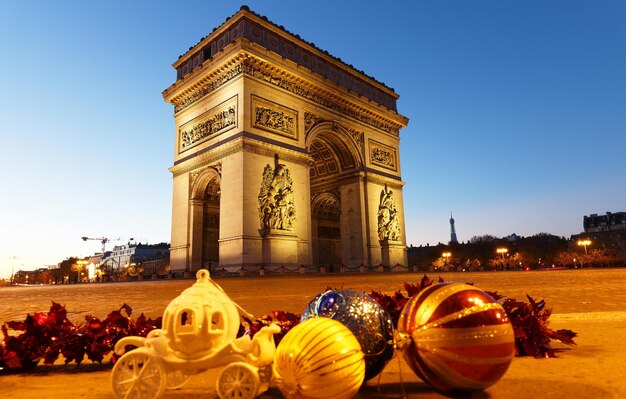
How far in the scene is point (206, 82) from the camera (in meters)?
20.3

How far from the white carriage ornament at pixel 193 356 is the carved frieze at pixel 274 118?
1738 centimetres

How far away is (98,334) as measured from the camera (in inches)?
80.7

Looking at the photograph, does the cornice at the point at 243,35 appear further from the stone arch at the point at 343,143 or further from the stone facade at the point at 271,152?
the stone arch at the point at 343,143

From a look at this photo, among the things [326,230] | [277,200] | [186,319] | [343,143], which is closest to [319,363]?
[186,319]

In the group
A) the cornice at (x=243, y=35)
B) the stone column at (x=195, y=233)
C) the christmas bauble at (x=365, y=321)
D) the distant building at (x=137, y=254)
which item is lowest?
the christmas bauble at (x=365, y=321)

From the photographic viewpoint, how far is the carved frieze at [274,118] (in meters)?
18.4

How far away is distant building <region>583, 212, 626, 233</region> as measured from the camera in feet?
224

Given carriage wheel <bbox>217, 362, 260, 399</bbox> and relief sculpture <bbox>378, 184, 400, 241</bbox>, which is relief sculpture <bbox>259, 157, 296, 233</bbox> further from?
carriage wheel <bbox>217, 362, 260, 399</bbox>

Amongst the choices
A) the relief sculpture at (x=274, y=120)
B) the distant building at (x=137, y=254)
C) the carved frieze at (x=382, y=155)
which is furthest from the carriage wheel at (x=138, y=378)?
the distant building at (x=137, y=254)

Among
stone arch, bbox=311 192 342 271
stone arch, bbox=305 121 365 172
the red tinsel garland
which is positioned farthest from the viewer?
stone arch, bbox=311 192 342 271

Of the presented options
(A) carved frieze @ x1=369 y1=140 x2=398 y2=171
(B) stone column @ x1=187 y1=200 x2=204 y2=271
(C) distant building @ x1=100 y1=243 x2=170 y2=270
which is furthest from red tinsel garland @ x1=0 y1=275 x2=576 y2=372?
(C) distant building @ x1=100 y1=243 x2=170 y2=270

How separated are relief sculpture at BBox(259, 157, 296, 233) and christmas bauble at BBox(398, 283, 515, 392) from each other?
16287mm

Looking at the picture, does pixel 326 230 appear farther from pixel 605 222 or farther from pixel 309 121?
pixel 605 222

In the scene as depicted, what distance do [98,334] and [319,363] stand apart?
1430mm
